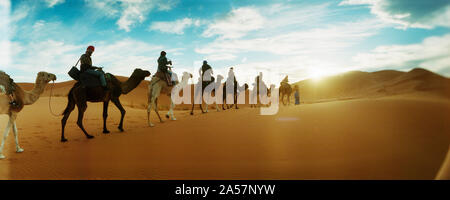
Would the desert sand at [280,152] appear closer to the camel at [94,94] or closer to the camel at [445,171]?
the camel at [445,171]

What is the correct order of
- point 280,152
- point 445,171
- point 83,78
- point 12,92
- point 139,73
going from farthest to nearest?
point 139,73, point 83,78, point 12,92, point 280,152, point 445,171

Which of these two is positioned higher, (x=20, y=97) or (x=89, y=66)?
(x=89, y=66)

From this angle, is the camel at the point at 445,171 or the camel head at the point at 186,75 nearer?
the camel at the point at 445,171

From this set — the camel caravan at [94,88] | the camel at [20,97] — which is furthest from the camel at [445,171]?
the camel at [20,97]

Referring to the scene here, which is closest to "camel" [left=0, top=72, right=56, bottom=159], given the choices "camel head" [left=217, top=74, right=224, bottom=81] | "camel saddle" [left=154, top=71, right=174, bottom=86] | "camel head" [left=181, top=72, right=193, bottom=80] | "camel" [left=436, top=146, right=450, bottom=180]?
"camel saddle" [left=154, top=71, right=174, bottom=86]

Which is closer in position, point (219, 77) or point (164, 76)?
point (164, 76)

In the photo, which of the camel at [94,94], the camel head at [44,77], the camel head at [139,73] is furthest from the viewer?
the camel head at [139,73]

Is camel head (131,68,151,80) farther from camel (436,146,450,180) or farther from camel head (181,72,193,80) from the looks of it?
camel (436,146,450,180)

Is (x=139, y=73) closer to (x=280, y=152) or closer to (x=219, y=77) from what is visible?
(x=280, y=152)

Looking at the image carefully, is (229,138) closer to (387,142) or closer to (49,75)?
(387,142)

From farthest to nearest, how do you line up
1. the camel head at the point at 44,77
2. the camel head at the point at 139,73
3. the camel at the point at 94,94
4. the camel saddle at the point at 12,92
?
the camel head at the point at 139,73, the camel at the point at 94,94, the camel head at the point at 44,77, the camel saddle at the point at 12,92

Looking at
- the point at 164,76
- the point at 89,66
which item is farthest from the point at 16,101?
the point at 164,76

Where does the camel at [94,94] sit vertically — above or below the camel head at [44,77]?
below
